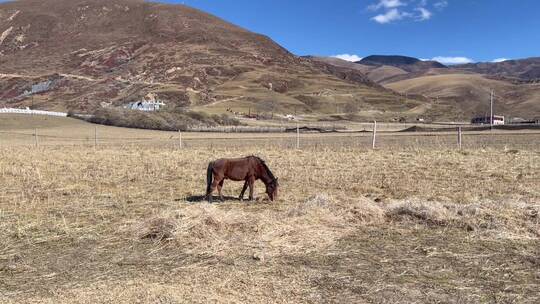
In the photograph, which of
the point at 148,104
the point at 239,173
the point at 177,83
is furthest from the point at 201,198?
the point at 177,83

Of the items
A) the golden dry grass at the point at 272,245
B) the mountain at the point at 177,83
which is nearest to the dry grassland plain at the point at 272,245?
the golden dry grass at the point at 272,245

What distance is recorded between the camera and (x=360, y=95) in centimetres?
16750

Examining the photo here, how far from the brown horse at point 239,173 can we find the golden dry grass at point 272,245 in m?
0.46

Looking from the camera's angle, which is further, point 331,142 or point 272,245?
point 331,142

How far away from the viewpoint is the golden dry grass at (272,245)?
20.2 ft

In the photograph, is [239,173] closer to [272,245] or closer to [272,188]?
[272,188]

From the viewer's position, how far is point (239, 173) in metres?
12.1

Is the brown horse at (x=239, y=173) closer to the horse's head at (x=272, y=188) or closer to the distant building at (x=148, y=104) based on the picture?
the horse's head at (x=272, y=188)

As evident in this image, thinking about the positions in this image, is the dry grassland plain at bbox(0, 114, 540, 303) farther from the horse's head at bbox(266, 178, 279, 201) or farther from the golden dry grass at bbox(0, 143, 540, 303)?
the horse's head at bbox(266, 178, 279, 201)

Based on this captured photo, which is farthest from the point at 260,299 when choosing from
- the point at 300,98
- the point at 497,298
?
the point at 300,98

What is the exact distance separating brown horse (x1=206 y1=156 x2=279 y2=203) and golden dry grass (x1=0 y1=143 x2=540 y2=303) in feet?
1.52

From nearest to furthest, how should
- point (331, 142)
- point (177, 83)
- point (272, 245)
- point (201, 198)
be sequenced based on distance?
point (272, 245) → point (201, 198) → point (331, 142) → point (177, 83)

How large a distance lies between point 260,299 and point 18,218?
649 centimetres

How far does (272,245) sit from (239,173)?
4.32m
